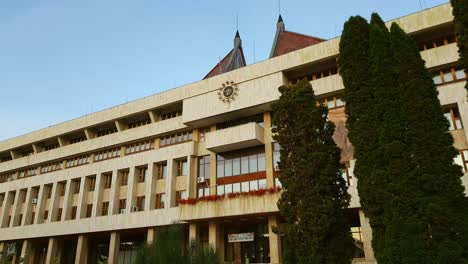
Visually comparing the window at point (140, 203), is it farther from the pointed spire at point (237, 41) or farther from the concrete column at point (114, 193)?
the pointed spire at point (237, 41)

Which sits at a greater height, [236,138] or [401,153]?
[236,138]

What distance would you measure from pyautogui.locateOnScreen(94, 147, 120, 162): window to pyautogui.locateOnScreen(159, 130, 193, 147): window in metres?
5.81

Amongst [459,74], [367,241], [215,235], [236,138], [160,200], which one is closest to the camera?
[367,241]

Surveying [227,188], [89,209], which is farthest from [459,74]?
[89,209]

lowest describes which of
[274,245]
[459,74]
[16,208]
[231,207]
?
[274,245]

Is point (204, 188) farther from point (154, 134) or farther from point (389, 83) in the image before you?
point (389, 83)

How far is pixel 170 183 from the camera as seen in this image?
3131cm

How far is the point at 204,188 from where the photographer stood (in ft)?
101

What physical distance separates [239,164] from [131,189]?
10.8 meters

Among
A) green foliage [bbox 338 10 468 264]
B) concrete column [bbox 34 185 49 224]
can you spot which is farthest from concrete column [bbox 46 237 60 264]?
green foliage [bbox 338 10 468 264]

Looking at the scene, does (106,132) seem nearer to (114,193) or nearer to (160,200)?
(114,193)

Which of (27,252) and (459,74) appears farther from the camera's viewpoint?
(27,252)

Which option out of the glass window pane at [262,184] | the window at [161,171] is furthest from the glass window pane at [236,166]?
the window at [161,171]

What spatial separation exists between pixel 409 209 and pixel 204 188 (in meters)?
19.8
